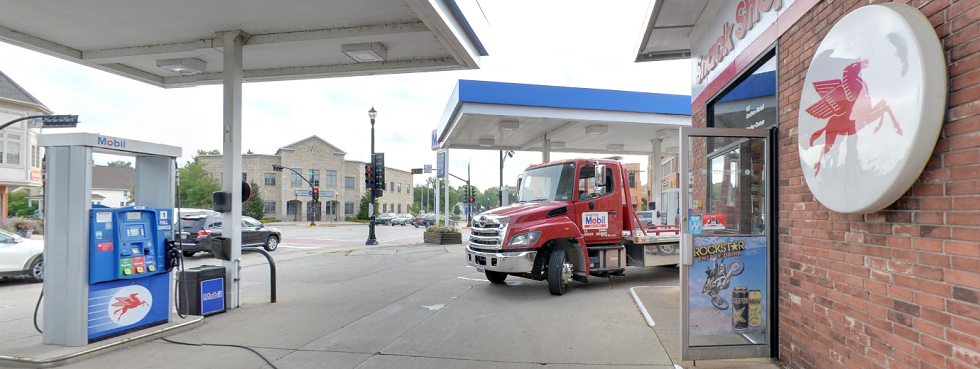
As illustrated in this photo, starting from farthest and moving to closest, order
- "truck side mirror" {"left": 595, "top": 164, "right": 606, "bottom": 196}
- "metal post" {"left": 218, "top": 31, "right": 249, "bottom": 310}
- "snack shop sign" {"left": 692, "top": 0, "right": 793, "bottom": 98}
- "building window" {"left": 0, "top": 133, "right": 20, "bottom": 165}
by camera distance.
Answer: "building window" {"left": 0, "top": 133, "right": 20, "bottom": 165} → "truck side mirror" {"left": 595, "top": 164, "right": 606, "bottom": 196} → "metal post" {"left": 218, "top": 31, "right": 249, "bottom": 310} → "snack shop sign" {"left": 692, "top": 0, "right": 793, "bottom": 98}

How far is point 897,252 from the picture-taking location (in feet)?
10.4

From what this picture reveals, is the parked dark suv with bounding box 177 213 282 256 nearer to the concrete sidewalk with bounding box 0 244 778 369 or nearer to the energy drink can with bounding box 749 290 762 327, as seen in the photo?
the concrete sidewalk with bounding box 0 244 778 369

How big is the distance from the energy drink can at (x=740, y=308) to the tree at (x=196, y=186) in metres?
61.3

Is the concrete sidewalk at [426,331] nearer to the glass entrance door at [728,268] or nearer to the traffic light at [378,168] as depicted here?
the glass entrance door at [728,268]

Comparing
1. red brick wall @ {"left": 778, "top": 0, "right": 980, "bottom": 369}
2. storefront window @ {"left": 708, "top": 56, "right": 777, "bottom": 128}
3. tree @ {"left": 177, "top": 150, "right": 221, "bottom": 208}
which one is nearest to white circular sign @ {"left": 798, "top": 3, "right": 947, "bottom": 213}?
red brick wall @ {"left": 778, "top": 0, "right": 980, "bottom": 369}

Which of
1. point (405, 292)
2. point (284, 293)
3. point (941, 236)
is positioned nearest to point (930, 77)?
point (941, 236)

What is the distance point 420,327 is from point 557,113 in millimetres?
10815

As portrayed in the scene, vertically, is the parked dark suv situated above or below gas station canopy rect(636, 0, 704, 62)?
below

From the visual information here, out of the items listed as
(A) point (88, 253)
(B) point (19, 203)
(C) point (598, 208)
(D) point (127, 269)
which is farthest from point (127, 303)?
(B) point (19, 203)

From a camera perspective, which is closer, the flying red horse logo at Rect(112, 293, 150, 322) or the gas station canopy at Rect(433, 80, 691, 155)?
the flying red horse logo at Rect(112, 293, 150, 322)

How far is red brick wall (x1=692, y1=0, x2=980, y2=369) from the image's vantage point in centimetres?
268

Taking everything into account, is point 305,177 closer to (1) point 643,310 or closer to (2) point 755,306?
(1) point 643,310

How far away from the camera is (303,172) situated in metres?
61.3

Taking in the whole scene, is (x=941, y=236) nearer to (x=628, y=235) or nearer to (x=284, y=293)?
(x=628, y=235)
